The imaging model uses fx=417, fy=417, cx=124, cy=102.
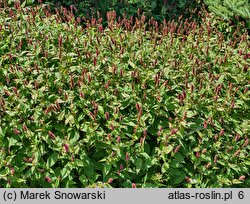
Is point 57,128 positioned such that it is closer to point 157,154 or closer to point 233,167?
point 157,154

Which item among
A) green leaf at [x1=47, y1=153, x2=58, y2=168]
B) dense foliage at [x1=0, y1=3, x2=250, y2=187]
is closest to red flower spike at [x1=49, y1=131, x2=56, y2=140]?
dense foliage at [x1=0, y1=3, x2=250, y2=187]

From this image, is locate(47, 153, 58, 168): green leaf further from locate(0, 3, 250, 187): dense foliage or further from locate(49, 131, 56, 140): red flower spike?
locate(49, 131, 56, 140): red flower spike

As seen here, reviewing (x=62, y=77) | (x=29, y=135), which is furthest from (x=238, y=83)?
(x=29, y=135)

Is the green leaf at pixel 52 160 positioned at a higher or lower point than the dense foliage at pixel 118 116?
lower

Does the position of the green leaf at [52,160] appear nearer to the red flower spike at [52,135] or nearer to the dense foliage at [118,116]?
the dense foliage at [118,116]

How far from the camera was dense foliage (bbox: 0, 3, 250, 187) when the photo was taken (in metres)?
3.60

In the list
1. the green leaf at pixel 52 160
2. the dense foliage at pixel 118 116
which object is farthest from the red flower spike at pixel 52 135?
the green leaf at pixel 52 160

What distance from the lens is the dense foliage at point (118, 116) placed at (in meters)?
3.60

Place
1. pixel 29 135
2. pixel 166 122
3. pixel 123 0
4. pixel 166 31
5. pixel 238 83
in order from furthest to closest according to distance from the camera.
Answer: pixel 123 0, pixel 166 31, pixel 238 83, pixel 166 122, pixel 29 135

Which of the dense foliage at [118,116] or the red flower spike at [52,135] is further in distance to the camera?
the dense foliage at [118,116]

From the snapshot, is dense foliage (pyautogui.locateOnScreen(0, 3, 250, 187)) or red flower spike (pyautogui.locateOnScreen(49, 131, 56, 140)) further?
dense foliage (pyautogui.locateOnScreen(0, 3, 250, 187))

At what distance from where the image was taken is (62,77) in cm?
393

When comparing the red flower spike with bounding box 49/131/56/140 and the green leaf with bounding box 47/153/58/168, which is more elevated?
the red flower spike with bounding box 49/131/56/140

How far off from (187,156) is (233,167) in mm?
415
